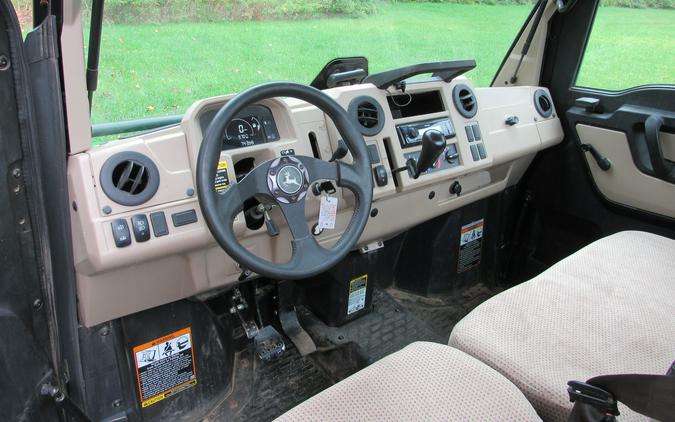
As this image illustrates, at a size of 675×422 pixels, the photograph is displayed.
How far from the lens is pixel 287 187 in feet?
4.86

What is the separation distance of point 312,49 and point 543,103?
1.15 metres

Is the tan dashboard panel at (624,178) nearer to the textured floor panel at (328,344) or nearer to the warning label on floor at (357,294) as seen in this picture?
the textured floor panel at (328,344)

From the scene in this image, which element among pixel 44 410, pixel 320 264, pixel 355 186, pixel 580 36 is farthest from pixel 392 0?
pixel 44 410

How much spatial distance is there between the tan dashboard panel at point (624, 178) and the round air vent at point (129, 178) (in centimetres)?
196

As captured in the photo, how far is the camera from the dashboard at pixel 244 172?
1463 millimetres

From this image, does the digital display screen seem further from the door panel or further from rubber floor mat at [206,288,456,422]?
the door panel

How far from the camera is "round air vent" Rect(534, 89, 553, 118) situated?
2533 mm

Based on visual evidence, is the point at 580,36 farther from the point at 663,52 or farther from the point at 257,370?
the point at 257,370

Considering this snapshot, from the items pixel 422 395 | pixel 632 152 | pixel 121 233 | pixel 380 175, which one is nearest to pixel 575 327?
pixel 422 395

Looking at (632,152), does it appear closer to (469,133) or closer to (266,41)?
(469,133)

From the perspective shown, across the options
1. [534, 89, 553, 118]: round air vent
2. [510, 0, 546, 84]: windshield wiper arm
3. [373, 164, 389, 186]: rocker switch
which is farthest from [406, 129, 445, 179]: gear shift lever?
[510, 0, 546, 84]: windshield wiper arm

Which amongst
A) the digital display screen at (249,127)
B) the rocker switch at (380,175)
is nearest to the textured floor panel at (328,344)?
the rocker switch at (380,175)

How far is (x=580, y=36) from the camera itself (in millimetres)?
2494

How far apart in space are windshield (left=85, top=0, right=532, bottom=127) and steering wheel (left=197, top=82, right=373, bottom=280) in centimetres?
57
